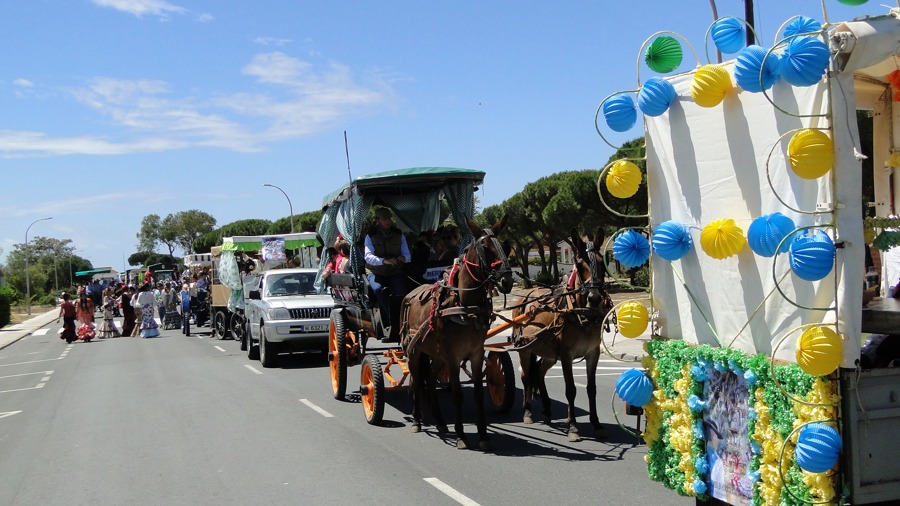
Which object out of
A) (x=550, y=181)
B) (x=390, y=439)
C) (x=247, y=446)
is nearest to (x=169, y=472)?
(x=247, y=446)

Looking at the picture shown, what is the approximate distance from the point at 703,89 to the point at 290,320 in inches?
535

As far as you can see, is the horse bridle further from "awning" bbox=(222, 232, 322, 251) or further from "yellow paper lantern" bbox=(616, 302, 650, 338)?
"awning" bbox=(222, 232, 322, 251)

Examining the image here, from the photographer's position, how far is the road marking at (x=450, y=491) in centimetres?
682

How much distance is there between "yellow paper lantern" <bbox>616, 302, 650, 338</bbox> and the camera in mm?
5523

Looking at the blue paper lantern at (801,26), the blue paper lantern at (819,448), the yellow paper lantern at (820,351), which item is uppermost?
the blue paper lantern at (801,26)

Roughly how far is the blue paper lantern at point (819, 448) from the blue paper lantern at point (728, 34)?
246cm

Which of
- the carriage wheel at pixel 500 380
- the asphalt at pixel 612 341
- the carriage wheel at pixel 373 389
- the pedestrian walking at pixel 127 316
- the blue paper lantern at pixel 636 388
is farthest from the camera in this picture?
the pedestrian walking at pixel 127 316

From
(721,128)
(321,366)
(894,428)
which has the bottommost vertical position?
(321,366)

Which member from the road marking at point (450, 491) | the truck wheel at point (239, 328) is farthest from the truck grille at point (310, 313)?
the road marking at point (450, 491)

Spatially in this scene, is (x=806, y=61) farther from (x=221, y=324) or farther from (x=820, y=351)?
(x=221, y=324)

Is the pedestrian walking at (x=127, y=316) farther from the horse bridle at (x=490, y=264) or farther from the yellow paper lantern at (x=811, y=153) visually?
the yellow paper lantern at (x=811, y=153)

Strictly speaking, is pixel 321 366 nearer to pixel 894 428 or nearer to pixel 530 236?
pixel 894 428

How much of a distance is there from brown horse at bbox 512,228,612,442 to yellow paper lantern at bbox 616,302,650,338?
3.01 metres

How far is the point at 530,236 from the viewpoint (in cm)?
4700
